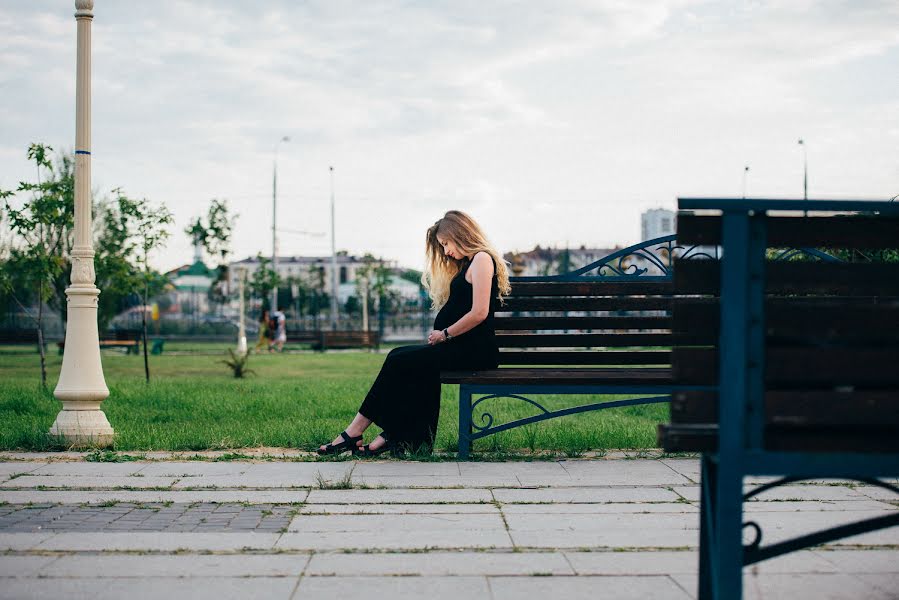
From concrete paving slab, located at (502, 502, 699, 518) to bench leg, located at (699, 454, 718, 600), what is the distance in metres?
1.55

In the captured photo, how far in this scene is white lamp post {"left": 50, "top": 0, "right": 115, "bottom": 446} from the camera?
6.61 m

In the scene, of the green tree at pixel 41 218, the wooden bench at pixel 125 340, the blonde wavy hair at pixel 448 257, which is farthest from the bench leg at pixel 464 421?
the wooden bench at pixel 125 340

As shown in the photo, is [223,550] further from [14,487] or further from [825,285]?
[825,285]

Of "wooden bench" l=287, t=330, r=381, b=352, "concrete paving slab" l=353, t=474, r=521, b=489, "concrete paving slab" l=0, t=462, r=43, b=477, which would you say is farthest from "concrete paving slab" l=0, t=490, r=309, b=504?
"wooden bench" l=287, t=330, r=381, b=352

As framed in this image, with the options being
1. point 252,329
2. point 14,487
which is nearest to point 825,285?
point 14,487

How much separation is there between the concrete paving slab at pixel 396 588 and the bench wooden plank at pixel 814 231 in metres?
1.30

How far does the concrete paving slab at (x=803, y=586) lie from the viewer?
3.03 meters

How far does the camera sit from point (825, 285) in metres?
2.57

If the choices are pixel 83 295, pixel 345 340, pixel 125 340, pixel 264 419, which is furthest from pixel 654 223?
pixel 83 295

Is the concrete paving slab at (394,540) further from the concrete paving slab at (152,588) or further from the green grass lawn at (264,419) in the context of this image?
the green grass lawn at (264,419)

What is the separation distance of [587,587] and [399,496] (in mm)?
1682

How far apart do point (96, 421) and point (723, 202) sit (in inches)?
206

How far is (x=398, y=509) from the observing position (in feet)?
14.3

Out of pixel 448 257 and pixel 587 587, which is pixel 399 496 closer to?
pixel 587 587
